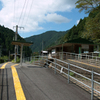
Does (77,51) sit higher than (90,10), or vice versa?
(90,10)

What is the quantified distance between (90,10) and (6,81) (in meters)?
13.0

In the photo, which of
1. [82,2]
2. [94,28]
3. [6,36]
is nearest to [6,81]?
[94,28]

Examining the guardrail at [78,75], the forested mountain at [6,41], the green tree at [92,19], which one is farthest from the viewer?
the forested mountain at [6,41]

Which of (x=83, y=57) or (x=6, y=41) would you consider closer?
(x=83, y=57)

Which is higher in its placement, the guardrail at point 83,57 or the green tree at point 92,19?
the green tree at point 92,19

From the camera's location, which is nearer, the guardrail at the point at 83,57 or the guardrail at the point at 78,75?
the guardrail at the point at 78,75

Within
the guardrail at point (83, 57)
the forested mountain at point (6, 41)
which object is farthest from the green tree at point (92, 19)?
the forested mountain at point (6, 41)

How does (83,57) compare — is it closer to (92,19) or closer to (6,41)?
(92,19)

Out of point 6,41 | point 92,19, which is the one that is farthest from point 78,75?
point 6,41

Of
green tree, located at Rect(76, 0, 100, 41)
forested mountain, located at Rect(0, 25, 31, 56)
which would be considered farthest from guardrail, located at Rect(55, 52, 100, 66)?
forested mountain, located at Rect(0, 25, 31, 56)

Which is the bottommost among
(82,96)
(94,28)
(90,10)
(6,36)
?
(82,96)

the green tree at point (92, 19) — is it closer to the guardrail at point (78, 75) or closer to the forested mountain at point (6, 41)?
the guardrail at point (78, 75)

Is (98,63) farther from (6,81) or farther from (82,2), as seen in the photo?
(6,81)

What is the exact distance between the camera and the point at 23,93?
5.09m
